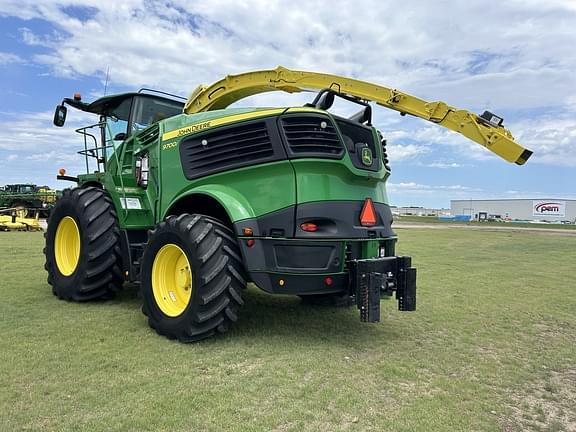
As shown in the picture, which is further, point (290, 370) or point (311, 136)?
point (311, 136)

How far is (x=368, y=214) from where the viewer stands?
206 inches

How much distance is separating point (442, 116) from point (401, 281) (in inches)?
104

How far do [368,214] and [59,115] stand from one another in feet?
16.8

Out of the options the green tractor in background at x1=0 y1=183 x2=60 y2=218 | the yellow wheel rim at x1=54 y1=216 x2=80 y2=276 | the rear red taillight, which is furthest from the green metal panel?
the green tractor in background at x1=0 y1=183 x2=60 y2=218

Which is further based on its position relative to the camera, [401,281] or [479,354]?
[401,281]

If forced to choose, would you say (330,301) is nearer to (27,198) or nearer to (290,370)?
(290,370)

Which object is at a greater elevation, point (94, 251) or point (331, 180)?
point (331, 180)

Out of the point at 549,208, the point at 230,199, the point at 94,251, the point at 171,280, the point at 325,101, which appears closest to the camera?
the point at 230,199

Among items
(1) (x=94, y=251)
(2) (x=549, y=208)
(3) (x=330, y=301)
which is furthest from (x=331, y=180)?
(2) (x=549, y=208)

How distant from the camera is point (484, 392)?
12.8ft

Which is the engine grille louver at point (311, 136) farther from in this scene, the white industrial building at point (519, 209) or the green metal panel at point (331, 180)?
the white industrial building at point (519, 209)

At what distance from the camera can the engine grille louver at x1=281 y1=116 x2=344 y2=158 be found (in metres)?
4.86

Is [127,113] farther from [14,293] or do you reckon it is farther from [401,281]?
[401,281]

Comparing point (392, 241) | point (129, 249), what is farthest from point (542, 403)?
point (129, 249)
